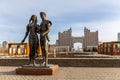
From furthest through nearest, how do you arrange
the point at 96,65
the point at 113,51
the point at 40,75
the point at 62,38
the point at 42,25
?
the point at 62,38, the point at 113,51, the point at 96,65, the point at 42,25, the point at 40,75

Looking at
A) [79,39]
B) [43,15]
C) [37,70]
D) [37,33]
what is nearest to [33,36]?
[37,33]

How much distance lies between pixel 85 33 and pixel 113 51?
91917 millimetres

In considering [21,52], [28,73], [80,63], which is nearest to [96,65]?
[80,63]

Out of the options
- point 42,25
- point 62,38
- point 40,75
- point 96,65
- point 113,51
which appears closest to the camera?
point 40,75

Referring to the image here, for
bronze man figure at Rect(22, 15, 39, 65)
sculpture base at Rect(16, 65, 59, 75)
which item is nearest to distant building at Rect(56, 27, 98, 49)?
bronze man figure at Rect(22, 15, 39, 65)

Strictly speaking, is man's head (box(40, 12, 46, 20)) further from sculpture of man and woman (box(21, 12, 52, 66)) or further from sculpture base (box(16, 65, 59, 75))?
sculpture base (box(16, 65, 59, 75))

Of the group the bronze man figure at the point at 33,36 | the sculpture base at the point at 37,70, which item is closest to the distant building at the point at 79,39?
the bronze man figure at the point at 33,36

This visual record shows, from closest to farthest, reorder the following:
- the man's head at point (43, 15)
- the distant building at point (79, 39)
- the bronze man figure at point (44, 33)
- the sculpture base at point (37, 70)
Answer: the sculpture base at point (37, 70)
the bronze man figure at point (44, 33)
the man's head at point (43, 15)
the distant building at point (79, 39)

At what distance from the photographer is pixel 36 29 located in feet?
43.9

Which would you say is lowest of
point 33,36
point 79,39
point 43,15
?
point 33,36

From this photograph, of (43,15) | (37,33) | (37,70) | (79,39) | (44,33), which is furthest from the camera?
(79,39)

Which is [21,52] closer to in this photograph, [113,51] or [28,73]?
[113,51]

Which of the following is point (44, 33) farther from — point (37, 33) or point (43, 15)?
point (43, 15)

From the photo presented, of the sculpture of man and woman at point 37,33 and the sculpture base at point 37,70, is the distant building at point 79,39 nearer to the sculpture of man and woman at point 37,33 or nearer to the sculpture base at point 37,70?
the sculpture of man and woman at point 37,33
